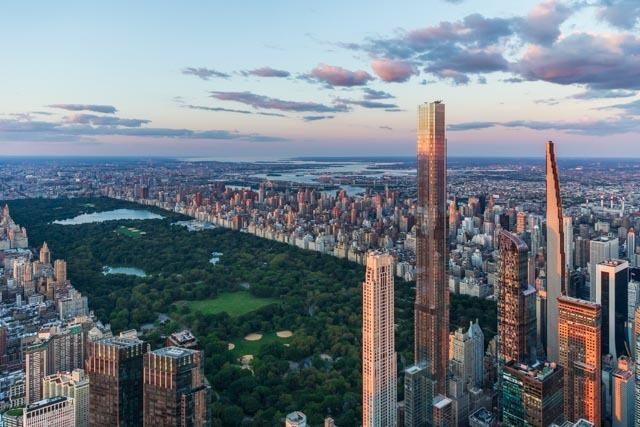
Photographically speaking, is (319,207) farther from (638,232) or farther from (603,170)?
(638,232)

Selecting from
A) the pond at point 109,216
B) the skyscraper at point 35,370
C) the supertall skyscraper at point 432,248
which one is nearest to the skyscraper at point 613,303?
the supertall skyscraper at point 432,248

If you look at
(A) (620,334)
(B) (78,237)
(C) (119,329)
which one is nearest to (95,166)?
(B) (78,237)

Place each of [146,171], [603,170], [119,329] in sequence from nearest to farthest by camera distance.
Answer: [119,329], [603,170], [146,171]

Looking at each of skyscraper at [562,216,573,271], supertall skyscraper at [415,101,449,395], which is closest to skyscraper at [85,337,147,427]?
supertall skyscraper at [415,101,449,395]

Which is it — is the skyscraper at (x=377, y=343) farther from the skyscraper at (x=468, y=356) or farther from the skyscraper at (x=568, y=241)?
Answer: the skyscraper at (x=568, y=241)

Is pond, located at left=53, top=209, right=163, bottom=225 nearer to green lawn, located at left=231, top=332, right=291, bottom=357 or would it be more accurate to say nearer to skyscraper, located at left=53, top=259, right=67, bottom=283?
skyscraper, located at left=53, top=259, right=67, bottom=283

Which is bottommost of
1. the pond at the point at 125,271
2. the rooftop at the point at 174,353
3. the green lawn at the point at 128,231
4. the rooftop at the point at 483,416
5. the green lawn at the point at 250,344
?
the rooftop at the point at 483,416
